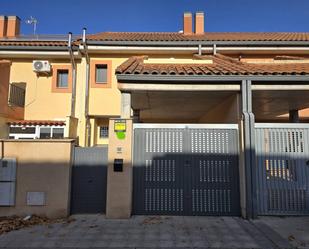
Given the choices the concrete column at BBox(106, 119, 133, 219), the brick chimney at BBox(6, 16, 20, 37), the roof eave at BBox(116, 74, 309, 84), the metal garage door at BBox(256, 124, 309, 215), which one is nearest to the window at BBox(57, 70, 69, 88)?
the brick chimney at BBox(6, 16, 20, 37)

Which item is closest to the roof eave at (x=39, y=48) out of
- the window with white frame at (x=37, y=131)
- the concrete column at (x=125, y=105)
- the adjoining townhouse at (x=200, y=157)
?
the window with white frame at (x=37, y=131)

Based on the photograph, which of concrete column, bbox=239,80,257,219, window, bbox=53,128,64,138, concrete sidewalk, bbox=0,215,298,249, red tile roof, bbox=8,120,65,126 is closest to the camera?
concrete sidewalk, bbox=0,215,298,249

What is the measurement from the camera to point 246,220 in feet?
23.1

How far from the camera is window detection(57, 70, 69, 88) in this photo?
42.8ft

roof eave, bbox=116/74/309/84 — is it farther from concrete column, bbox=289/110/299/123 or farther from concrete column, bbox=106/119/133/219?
concrete column, bbox=289/110/299/123

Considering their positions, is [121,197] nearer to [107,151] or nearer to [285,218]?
[107,151]

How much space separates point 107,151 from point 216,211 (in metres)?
3.36

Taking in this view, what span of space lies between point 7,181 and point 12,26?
12.3m

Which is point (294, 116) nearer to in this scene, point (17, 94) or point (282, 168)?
point (282, 168)

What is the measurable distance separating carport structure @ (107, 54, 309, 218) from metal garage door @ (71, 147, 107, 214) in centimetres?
44

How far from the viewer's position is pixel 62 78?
43.1 feet

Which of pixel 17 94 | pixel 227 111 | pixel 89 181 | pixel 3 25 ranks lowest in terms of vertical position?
pixel 89 181

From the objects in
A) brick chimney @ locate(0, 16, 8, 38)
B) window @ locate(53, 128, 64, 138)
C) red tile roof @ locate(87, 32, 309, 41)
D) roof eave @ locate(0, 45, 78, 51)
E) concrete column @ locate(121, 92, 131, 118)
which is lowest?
window @ locate(53, 128, 64, 138)

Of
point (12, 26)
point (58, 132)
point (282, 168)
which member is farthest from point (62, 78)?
point (282, 168)
